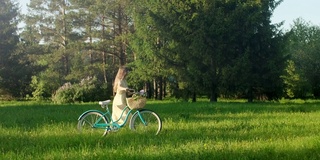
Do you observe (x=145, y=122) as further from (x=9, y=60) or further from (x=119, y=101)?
(x=9, y=60)

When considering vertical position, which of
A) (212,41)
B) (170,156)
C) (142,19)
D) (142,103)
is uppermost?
(142,19)

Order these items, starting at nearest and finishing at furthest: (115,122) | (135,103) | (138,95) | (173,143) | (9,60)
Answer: (173,143)
(135,103)
(138,95)
(115,122)
(9,60)

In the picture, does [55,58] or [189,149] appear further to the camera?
[55,58]

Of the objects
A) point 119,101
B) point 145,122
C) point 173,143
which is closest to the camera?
point 173,143

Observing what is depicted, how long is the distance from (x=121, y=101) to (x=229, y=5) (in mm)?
25355

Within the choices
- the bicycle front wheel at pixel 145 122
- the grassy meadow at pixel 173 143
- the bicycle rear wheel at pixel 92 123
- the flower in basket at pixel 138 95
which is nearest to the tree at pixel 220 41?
the grassy meadow at pixel 173 143

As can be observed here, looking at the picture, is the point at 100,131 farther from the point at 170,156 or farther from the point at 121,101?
the point at 170,156

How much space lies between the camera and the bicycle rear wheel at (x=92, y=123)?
1059 cm

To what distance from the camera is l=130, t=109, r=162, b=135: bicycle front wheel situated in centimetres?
1062

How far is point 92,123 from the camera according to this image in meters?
10.9

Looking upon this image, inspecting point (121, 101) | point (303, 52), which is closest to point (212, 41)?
point (121, 101)

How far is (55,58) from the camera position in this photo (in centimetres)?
5506

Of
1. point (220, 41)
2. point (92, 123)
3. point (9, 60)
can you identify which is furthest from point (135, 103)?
point (9, 60)

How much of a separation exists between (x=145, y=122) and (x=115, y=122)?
834mm
